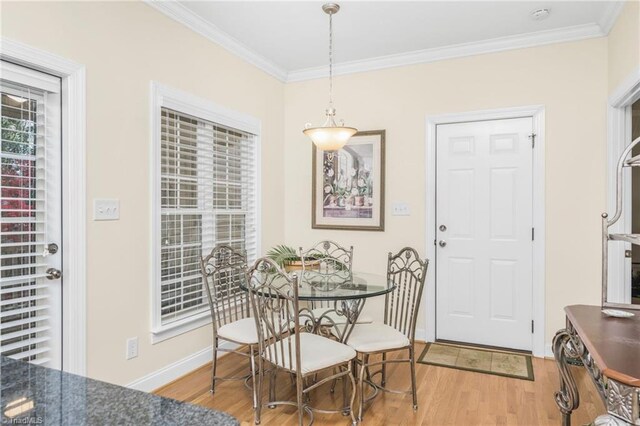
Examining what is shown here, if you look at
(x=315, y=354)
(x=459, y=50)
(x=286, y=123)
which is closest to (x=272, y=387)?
(x=315, y=354)

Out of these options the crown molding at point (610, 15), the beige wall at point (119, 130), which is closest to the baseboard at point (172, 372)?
the beige wall at point (119, 130)

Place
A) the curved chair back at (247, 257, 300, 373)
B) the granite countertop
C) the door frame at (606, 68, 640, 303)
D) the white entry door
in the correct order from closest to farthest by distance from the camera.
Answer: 1. the granite countertop
2. the curved chair back at (247, 257, 300, 373)
3. the door frame at (606, 68, 640, 303)
4. the white entry door

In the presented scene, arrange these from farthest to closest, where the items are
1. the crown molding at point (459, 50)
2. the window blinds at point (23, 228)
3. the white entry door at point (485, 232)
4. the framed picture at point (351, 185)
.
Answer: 1. the framed picture at point (351, 185)
2. the white entry door at point (485, 232)
3. the crown molding at point (459, 50)
4. the window blinds at point (23, 228)

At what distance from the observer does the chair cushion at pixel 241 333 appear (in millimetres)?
2697

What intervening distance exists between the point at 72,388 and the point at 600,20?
4045 mm

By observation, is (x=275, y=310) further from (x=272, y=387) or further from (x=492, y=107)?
(x=492, y=107)

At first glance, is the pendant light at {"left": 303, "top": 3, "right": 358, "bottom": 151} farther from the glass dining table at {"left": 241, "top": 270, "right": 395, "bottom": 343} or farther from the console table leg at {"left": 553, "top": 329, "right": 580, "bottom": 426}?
the console table leg at {"left": 553, "top": 329, "right": 580, "bottom": 426}

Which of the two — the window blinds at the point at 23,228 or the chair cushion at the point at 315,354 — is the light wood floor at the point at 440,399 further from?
the window blinds at the point at 23,228

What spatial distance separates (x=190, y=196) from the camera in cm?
329

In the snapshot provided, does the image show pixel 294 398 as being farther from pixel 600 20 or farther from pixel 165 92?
pixel 600 20

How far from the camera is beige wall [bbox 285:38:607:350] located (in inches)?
134

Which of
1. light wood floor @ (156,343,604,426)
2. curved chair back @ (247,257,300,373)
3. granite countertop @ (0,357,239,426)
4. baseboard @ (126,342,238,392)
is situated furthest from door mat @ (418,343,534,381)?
granite countertop @ (0,357,239,426)

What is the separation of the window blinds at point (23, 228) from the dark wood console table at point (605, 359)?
2.51 meters

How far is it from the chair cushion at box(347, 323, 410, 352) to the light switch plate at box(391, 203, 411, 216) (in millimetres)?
1494
